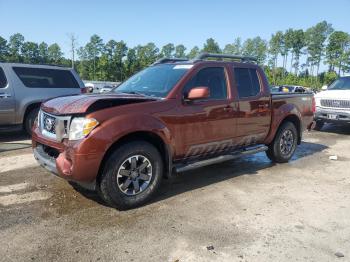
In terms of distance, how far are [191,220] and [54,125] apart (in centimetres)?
199

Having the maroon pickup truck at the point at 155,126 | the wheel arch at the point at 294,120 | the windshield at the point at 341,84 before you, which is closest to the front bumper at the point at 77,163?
the maroon pickup truck at the point at 155,126

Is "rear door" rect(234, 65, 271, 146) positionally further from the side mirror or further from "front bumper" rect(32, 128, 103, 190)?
"front bumper" rect(32, 128, 103, 190)

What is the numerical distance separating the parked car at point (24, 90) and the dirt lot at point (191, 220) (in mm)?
2741

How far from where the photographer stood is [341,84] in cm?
1190

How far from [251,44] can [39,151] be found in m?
89.7

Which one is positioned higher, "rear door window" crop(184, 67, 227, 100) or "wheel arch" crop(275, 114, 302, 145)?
"rear door window" crop(184, 67, 227, 100)

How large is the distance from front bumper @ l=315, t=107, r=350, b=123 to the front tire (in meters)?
7.95

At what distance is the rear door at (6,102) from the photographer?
334 inches

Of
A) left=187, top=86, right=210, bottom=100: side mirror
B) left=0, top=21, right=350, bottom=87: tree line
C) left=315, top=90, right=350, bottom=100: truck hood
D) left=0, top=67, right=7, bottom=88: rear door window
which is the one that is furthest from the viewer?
left=0, top=21, right=350, bottom=87: tree line

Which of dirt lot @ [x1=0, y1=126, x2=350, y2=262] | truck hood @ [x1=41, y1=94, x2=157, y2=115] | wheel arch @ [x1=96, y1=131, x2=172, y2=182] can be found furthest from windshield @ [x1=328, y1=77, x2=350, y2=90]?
truck hood @ [x1=41, y1=94, x2=157, y2=115]

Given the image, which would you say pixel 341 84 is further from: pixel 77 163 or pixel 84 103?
pixel 77 163

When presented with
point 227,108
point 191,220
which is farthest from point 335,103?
point 191,220

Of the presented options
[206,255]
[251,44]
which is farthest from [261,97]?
[251,44]

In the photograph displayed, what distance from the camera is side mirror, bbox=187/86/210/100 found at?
4738 mm
